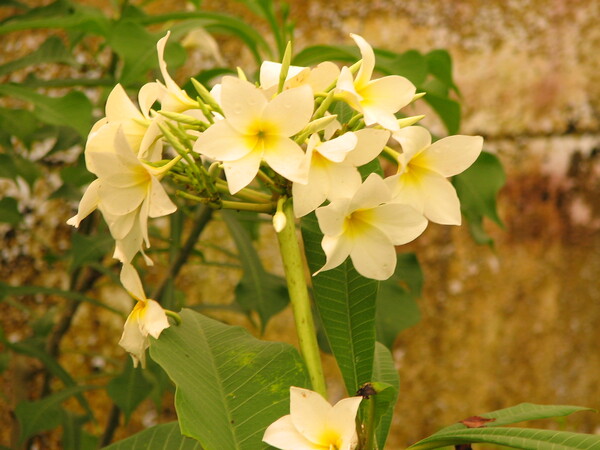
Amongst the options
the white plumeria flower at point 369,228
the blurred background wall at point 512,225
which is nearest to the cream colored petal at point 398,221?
the white plumeria flower at point 369,228

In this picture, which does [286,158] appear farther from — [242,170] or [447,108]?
[447,108]

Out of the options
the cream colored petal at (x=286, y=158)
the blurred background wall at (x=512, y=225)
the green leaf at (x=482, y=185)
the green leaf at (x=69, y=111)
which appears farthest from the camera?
the blurred background wall at (x=512, y=225)

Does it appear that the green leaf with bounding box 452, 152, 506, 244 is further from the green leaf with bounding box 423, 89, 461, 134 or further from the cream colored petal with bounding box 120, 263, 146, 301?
the cream colored petal with bounding box 120, 263, 146, 301

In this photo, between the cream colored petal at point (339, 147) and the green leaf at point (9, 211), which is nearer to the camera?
the cream colored petal at point (339, 147)

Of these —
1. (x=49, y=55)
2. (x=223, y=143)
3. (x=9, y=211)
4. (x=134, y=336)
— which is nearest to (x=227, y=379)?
(x=134, y=336)

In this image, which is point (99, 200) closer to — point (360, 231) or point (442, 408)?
point (360, 231)

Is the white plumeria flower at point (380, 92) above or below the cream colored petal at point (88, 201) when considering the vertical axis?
above

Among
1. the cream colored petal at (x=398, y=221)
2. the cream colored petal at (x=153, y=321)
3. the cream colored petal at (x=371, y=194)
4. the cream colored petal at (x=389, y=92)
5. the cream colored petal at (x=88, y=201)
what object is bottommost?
the cream colored petal at (x=153, y=321)

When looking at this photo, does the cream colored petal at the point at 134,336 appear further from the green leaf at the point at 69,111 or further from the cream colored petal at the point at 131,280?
the green leaf at the point at 69,111

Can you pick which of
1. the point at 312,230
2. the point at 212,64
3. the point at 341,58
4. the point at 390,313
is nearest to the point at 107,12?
the point at 212,64
